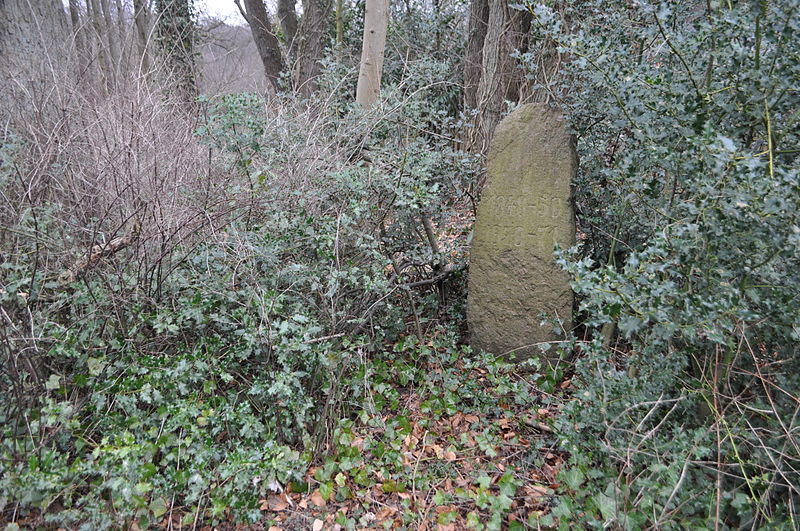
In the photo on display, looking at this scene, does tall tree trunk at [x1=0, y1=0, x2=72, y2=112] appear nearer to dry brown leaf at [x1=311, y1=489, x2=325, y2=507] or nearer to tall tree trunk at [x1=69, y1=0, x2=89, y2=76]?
tall tree trunk at [x1=69, y1=0, x2=89, y2=76]

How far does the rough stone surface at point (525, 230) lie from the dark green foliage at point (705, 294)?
0.74 meters

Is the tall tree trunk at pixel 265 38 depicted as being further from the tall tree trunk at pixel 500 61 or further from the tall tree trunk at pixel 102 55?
the tall tree trunk at pixel 500 61

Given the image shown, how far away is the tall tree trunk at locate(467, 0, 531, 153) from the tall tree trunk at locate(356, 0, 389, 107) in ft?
4.09

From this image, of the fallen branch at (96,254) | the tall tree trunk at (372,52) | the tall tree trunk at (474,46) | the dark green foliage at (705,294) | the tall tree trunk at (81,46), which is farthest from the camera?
the tall tree trunk at (474,46)

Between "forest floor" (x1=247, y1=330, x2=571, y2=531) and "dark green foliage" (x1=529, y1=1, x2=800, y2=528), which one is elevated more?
"dark green foliage" (x1=529, y1=1, x2=800, y2=528)

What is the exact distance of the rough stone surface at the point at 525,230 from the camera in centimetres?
340

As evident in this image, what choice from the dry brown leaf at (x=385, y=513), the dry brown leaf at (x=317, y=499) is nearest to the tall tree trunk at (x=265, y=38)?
the dry brown leaf at (x=317, y=499)

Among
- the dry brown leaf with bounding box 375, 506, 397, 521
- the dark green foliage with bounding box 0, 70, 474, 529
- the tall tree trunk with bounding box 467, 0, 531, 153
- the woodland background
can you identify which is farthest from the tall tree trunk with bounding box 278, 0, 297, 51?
the dry brown leaf with bounding box 375, 506, 397, 521

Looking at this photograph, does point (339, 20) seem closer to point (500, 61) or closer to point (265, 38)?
point (265, 38)

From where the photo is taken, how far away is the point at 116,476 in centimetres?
220

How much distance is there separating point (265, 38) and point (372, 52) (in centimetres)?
472

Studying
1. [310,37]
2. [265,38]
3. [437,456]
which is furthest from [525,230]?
[265,38]

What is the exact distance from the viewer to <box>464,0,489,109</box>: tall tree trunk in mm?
6996

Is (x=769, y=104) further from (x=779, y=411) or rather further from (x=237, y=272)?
(x=237, y=272)
